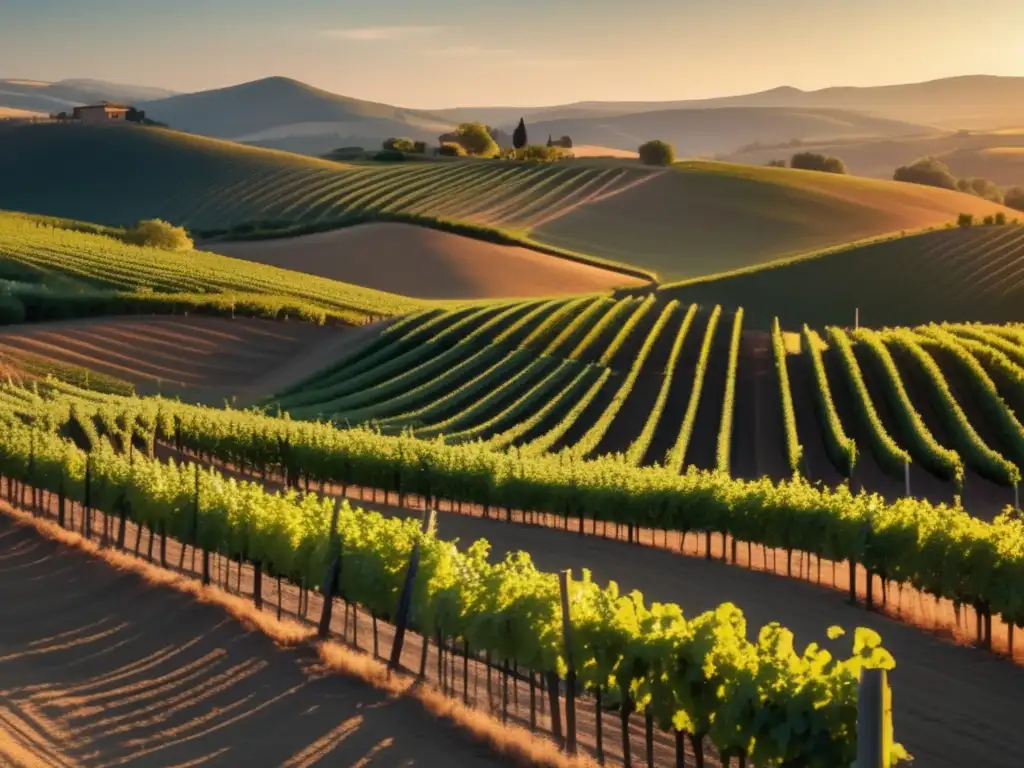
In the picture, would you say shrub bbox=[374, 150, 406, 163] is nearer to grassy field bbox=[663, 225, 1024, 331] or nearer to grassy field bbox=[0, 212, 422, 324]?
grassy field bbox=[0, 212, 422, 324]

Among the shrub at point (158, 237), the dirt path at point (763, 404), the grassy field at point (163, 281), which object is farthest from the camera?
the shrub at point (158, 237)

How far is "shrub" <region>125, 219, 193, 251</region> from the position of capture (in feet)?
303

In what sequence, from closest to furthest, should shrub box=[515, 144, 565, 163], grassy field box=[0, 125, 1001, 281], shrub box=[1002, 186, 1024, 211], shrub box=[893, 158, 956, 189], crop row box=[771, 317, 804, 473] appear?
crop row box=[771, 317, 804, 473]
grassy field box=[0, 125, 1001, 281]
shrub box=[1002, 186, 1024, 211]
shrub box=[515, 144, 565, 163]
shrub box=[893, 158, 956, 189]

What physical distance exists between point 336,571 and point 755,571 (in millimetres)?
13520

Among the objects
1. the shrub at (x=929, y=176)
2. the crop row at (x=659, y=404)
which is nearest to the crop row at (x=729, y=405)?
the crop row at (x=659, y=404)

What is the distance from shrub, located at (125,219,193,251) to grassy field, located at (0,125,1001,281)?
69.3ft

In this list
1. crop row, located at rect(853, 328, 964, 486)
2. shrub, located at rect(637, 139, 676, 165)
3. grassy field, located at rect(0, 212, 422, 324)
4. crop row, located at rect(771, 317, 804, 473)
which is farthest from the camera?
shrub, located at rect(637, 139, 676, 165)

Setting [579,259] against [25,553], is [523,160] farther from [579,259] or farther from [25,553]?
[25,553]

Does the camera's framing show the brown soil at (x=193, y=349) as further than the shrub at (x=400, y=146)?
No

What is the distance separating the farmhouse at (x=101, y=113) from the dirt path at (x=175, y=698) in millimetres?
141140

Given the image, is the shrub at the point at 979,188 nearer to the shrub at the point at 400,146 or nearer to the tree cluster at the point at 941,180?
the tree cluster at the point at 941,180

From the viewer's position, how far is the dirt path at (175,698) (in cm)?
1577

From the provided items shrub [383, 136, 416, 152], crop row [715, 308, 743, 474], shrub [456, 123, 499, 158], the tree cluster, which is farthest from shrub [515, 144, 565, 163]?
crop row [715, 308, 743, 474]

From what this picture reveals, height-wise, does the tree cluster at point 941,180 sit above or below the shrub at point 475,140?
below
